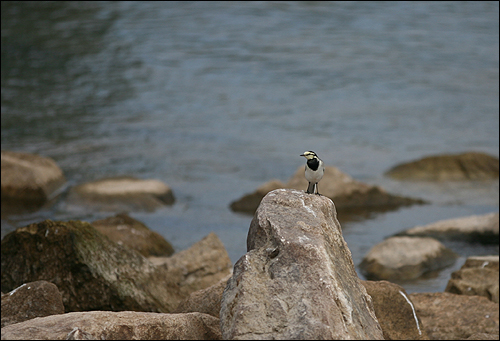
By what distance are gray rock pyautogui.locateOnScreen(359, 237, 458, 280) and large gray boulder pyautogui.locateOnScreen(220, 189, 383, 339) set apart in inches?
264

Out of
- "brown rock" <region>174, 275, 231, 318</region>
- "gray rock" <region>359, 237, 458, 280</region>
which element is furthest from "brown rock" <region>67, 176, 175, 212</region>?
"brown rock" <region>174, 275, 231, 318</region>

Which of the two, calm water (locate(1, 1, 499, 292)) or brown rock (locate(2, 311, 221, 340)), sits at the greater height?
brown rock (locate(2, 311, 221, 340))

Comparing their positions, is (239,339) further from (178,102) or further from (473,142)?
(178,102)

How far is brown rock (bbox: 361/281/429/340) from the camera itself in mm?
6605

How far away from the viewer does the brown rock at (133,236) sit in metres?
9.73

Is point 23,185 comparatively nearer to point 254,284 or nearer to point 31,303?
point 31,303

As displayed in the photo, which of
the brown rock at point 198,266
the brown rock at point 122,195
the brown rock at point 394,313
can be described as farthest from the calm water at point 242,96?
the brown rock at point 394,313

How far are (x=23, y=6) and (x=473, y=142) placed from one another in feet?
56.9

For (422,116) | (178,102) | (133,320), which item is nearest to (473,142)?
(422,116)

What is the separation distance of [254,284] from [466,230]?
9898 millimetres

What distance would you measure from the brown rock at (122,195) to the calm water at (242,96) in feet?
1.28

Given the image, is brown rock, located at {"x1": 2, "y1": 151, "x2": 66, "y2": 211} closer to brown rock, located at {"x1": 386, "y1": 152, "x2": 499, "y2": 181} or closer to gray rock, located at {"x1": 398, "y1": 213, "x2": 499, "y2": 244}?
gray rock, located at {"x1": 398, "y1": 213, "x2": 499, "y2": 244}

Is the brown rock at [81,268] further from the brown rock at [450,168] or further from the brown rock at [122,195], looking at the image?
the brown rock at [450,168]

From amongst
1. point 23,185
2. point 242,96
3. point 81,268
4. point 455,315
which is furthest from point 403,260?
point 242,96
